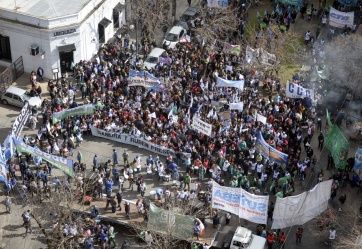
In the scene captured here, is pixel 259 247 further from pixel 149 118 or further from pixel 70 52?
pixel 70 52

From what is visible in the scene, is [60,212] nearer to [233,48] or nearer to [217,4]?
[233,48]

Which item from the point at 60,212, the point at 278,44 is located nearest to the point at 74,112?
the point at 60,212

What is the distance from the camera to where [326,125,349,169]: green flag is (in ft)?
136

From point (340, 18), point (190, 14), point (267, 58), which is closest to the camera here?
point (267, 58)

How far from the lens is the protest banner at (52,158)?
40.2 metres

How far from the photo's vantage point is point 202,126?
142 feet

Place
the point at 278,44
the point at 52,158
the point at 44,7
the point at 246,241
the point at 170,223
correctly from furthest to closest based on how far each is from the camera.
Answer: the point at 278,44 < the point at 44,7 < the point at 52,158 < the point at 246,241 < the point at 170,223

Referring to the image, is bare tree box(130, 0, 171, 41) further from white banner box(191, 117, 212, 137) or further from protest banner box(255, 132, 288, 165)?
protest banner box(255, 132, 288, 165)

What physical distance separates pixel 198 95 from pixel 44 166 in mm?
12165

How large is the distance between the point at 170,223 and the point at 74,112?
1203 cm

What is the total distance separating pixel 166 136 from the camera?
4438 cm

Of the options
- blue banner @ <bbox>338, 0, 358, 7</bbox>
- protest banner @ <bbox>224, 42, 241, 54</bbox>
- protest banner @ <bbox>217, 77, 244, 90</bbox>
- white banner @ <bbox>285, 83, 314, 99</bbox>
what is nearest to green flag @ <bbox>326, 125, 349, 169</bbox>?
white banner @ <bbox>285, 83, 314, 99</bbox>

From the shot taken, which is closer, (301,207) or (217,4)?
(301,207)

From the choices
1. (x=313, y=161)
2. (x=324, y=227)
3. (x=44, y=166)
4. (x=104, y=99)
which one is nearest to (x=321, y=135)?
(x=313, y=161)
